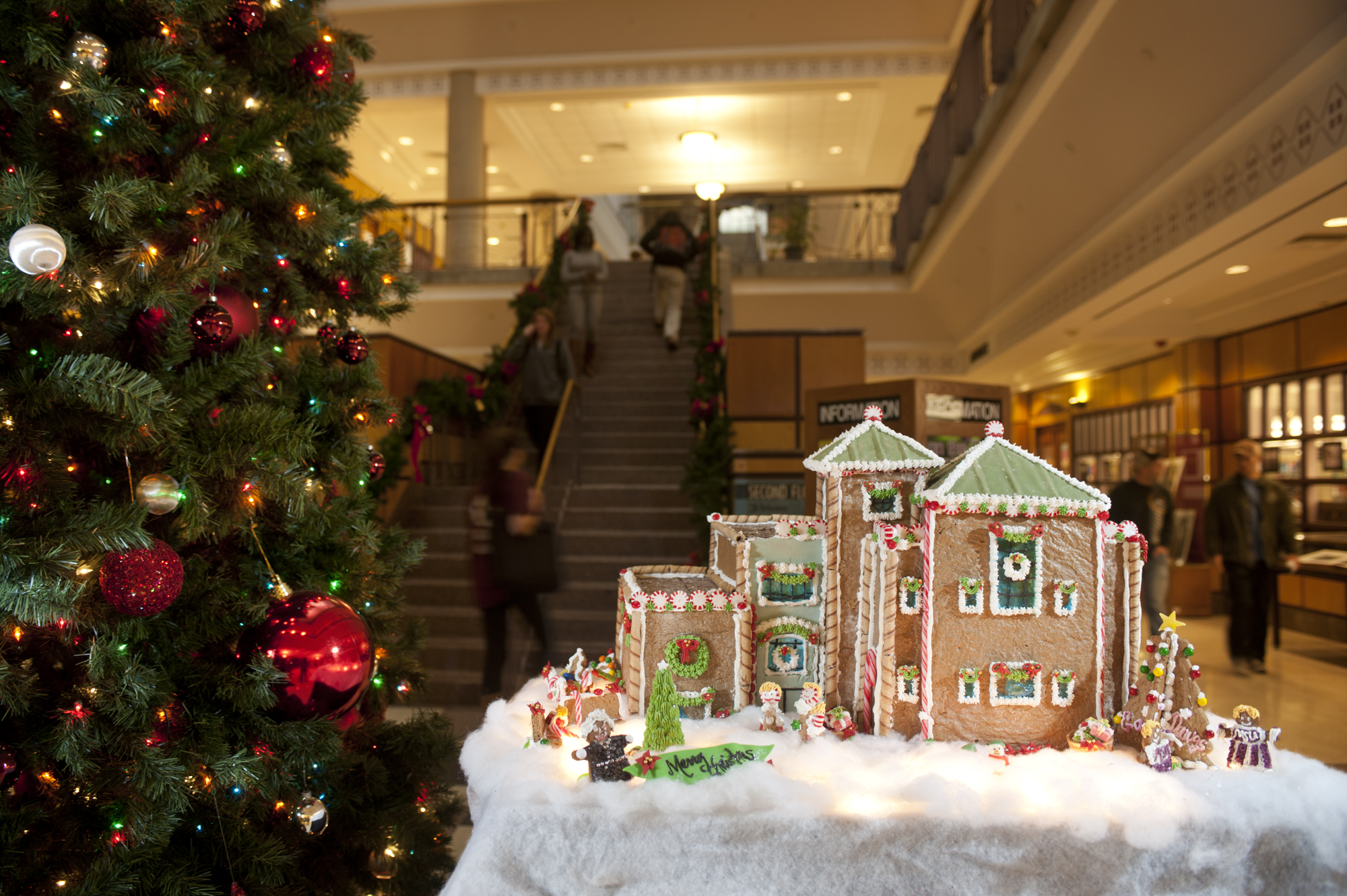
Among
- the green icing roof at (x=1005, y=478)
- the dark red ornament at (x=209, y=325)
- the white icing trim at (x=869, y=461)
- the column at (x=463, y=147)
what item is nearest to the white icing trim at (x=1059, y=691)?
the green icing roof at (x=1005, y=478)

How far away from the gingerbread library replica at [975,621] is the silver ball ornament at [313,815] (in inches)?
31.6

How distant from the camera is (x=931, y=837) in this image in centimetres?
149

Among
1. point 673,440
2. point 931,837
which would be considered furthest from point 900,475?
point 673,440

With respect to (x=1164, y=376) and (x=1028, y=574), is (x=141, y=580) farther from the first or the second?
(x=1164, y=376)

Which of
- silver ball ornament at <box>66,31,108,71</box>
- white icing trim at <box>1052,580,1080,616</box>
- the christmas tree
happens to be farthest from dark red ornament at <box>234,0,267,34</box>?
white icing trim at <box>1052,580,1080,616</box>

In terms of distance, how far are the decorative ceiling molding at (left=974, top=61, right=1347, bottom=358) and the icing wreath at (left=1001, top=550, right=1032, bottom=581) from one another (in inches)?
132

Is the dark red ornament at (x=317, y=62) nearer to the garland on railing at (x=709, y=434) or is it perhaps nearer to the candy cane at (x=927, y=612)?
the candy cane at (x=927, y=612)

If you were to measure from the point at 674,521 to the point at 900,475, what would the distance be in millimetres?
4345

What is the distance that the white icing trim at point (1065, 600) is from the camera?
1759 millimetres

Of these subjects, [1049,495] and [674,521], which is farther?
[674,521]

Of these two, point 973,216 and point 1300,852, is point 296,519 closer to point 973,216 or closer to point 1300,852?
point 1300,852

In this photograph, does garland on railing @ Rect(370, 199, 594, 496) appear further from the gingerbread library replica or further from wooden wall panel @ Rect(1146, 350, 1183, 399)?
wooden wall panel @ Rect(1146, 350, 1183, 399)

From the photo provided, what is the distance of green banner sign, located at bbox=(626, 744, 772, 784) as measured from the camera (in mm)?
1626

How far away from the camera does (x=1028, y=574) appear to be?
5.73 feet
